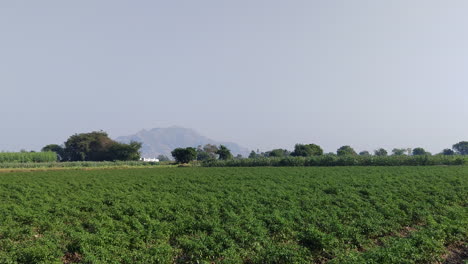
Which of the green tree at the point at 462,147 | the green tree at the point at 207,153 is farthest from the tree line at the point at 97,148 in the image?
the green tree at the point at 462,147

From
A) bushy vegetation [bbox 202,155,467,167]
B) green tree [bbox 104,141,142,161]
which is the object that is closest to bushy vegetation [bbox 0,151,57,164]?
green tree [bbox 104,141,142,161]

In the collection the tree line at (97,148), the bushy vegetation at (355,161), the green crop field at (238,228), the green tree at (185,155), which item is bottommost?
the green crop field at (238,228)

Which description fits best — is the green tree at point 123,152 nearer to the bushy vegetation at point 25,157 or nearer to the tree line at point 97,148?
the tree line at point 97,148

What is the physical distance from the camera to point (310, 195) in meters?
21.1

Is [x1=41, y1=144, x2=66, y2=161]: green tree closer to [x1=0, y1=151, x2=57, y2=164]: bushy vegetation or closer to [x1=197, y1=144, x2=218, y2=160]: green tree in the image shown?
[x1=0, y1=151, x2=57, y2=164]: bushy vegetation

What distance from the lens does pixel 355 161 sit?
6419 centimetres

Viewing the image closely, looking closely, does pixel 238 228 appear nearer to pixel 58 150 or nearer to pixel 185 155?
pixel 185 155

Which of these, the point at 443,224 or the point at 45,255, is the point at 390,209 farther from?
the point at 45,255

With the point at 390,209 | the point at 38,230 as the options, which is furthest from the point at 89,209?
the point at 390,209

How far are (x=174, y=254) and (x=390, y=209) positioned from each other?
11762 millimetres

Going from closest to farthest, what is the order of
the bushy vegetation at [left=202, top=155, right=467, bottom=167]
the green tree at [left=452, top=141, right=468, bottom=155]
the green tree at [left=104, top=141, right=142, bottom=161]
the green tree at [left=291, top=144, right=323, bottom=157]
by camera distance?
the bushy vegetation at [left=202, top=155, right=467, bottom=167], the green tree at [left=291, top=144, right=323, bottom=157], the green tree at [left=104, top=141, right=142, bottom=161], the green tree at [left=452, top=141, right=468, bottom=155]

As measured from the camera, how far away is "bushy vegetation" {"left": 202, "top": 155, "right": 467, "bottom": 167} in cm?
5841

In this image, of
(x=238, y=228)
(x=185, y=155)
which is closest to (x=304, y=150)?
(x=185, y=155)

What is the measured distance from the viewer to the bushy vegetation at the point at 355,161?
192ft
